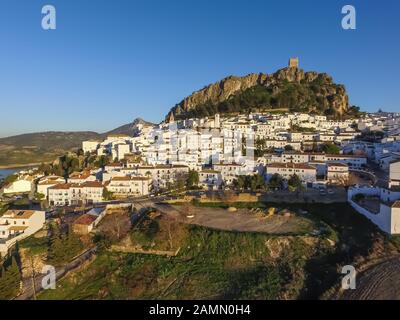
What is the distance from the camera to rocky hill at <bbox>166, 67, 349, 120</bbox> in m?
58.8

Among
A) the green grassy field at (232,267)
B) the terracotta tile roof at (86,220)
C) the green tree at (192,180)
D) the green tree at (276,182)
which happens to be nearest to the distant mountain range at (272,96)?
the green tree at (192,180)

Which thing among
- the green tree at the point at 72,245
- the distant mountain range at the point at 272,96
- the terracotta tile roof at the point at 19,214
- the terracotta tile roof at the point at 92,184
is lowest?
the green tree at the point at 72,245

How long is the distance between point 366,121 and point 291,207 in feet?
110

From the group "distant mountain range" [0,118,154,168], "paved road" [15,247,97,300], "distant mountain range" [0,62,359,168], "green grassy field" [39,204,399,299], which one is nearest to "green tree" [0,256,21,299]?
"paved road" [15,247,97,300]

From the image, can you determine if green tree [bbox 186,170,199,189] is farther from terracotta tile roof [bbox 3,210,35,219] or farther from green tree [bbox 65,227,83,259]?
terracotta tile roof [bbox 3,210,35,219]

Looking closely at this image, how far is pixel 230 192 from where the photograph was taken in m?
→ 25.7

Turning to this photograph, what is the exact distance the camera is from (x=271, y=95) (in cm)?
6150

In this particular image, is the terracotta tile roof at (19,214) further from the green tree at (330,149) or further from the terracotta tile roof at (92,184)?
the green tree at (330,149)

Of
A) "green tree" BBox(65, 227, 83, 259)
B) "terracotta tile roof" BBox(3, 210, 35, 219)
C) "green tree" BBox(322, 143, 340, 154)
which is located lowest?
"green tree" BBox(65, 227, 83, 259)

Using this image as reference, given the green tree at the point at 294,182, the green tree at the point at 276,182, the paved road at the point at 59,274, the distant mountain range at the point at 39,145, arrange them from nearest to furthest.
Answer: the paved road at the point at 59,274 → the green tree at the point at 294,182 → the green tree at the point at 276,182 → the distant mountain range at the point at 39,145

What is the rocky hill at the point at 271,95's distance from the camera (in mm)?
58750
